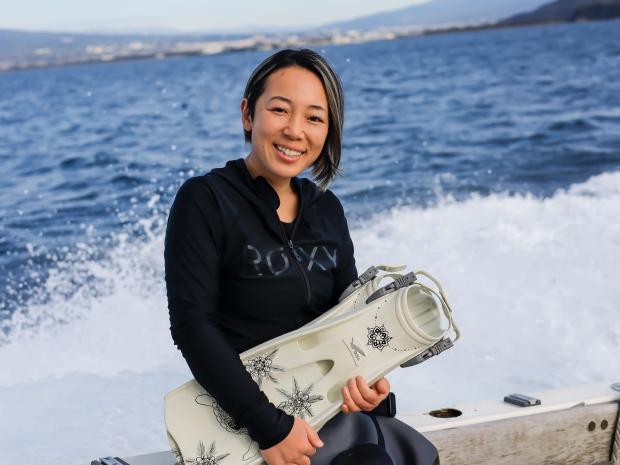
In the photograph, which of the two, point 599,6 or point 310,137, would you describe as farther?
point 599,6


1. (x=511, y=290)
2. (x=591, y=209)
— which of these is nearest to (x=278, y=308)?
(x=511, y=290)

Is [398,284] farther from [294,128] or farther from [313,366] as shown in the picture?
[294,128]

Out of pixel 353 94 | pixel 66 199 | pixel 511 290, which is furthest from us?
pixel 353 94

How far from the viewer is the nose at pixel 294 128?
175 cm

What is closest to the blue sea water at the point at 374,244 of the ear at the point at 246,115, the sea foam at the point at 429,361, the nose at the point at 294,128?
the sea foam at the point at 429,361

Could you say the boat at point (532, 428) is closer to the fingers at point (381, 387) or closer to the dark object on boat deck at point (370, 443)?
the dark object on boat deck at point (370, 443)

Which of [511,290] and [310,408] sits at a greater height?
[310,408]

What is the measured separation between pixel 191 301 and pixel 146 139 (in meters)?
12.9

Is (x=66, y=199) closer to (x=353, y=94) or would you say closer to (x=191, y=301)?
(x=191, y=301)

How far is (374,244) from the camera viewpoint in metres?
7.07

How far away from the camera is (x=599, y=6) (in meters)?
69.6

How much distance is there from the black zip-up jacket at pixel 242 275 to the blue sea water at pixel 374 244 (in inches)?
38.0

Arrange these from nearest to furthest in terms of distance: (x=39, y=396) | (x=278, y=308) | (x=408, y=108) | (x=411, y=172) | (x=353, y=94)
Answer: (x=278, y=308) → (x=39, y=396) → (x=411, y=172) → (x=408, y=108) → (x=353, y=94)

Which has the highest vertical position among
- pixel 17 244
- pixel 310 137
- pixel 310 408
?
pixel 310 137
